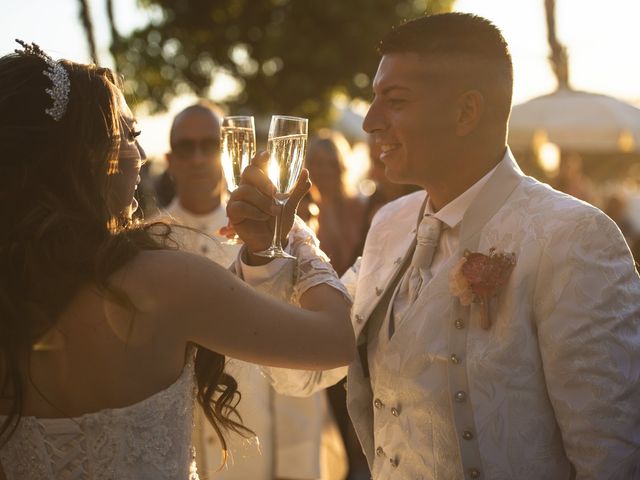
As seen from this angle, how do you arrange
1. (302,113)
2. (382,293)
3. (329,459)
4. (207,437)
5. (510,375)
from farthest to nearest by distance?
(302,113) → (329,459) → (207,437) → (382,293) → (510,375)

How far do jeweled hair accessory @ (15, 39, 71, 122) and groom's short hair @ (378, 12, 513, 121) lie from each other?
131 cm

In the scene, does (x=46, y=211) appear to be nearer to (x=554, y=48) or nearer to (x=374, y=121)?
(x=374, y=121)

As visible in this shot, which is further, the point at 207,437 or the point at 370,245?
the point at 207,437

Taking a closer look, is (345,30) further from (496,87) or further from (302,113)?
(496,87)

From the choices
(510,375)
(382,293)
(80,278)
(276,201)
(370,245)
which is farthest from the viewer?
(370,245)

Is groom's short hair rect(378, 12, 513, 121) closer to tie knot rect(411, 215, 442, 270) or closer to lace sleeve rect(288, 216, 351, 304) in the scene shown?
tie knot rect(411, 215, 442, 270)

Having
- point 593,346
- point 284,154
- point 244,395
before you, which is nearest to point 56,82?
point 284,154

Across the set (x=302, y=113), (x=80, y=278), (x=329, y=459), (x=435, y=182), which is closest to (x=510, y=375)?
(x=435, y=182)

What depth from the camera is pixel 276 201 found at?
316 centimetres

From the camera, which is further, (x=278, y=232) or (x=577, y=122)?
(x=577, y=122)

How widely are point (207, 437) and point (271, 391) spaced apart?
1.76ft

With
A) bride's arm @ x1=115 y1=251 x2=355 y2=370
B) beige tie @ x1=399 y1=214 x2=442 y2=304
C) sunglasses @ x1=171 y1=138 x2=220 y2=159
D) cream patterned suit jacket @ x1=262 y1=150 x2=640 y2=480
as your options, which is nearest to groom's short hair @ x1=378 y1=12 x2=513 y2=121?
cream patterned suit jacket @ x1=262 y1=150 x2=640 y2=480

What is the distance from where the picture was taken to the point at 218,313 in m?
2.65

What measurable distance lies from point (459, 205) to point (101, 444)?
1526 millimetres
